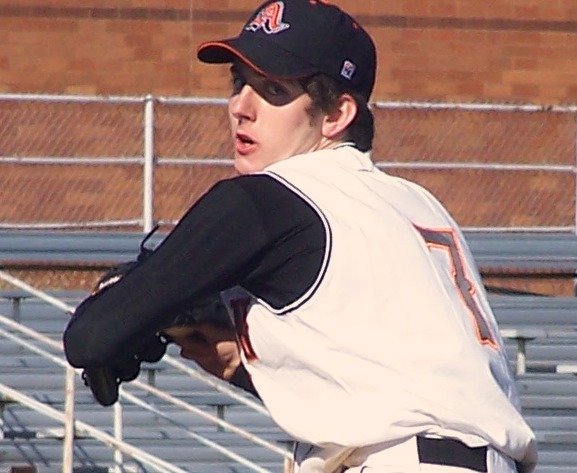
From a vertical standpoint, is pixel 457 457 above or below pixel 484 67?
above

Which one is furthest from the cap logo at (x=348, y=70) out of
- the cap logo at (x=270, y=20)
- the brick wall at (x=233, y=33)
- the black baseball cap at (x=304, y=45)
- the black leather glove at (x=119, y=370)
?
the brick wall at (x=233, y=33)

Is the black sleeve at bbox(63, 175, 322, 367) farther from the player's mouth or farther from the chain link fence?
the chain link fence

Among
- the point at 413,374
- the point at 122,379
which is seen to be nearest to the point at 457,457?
the point at 413,374

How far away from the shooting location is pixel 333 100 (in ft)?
7.88

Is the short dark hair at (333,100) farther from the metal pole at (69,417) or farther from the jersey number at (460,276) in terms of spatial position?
the metal pole at (69,417)

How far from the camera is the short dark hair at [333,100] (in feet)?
7.81

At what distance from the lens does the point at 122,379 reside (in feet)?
7.79

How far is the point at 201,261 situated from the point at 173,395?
4926mm

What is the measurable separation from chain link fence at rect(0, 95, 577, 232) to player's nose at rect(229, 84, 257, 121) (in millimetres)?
7282

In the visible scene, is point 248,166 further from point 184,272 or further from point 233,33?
point 233,33

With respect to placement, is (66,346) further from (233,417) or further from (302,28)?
(233,417)

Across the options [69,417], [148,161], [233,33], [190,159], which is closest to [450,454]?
[69,417]

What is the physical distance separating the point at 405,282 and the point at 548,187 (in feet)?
27.1

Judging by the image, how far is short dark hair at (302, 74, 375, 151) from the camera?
2.38 meters
